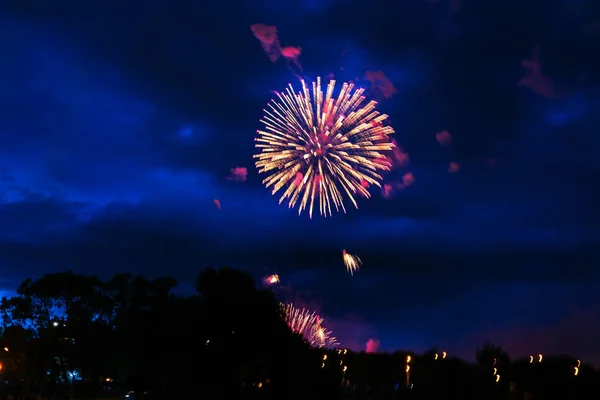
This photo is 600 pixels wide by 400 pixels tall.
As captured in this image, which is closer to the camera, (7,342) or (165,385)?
(165,385)

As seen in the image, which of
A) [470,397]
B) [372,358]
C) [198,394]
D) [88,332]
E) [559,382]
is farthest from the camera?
[372,358]

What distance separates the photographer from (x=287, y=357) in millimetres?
52344

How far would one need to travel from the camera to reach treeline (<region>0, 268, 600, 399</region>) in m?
51.2

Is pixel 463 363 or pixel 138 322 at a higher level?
pixel 463 363

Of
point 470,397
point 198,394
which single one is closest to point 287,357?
point 198,394

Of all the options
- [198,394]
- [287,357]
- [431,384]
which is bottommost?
[198,394]

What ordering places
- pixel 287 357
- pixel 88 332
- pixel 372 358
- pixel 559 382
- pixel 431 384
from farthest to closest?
pixel 372 358, pixel 88 332, pixel 431 384, pixel 559 382, pixel 287 357

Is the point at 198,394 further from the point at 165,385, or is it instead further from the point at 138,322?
the point at 138,322

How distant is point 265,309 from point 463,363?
1107 inches

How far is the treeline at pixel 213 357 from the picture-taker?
51188 mm

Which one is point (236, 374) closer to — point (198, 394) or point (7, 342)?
point (198, 394)

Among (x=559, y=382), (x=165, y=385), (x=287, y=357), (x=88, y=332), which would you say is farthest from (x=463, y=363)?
(x=88, y=332)

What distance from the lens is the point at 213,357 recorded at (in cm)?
5050

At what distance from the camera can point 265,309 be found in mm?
53562
